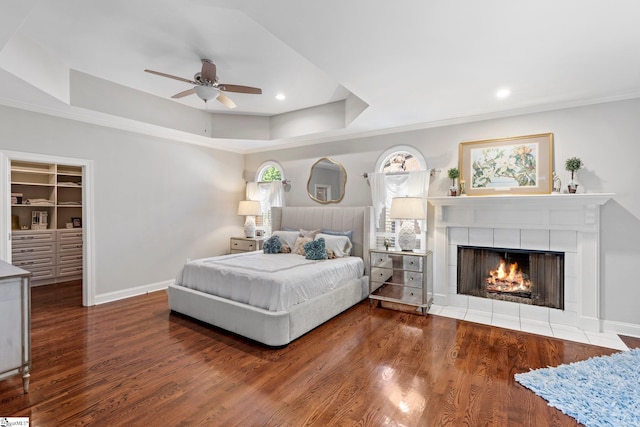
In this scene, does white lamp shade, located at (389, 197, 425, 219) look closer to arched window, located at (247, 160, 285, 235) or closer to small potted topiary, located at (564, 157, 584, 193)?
small potted topiary, located at (564, 157, 584, 193)

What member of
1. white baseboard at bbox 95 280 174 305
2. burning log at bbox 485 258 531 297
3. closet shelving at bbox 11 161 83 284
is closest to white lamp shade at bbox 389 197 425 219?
burning log at bbox 485 258 531 297

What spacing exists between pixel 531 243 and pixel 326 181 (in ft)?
10.7

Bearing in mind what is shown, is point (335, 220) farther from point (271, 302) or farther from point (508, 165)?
point (508, 165)

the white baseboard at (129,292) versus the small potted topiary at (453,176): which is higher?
the small potted topiary at (453,176)

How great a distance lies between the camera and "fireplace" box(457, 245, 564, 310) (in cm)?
378

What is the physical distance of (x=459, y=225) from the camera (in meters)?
4.22

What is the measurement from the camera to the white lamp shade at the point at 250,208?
611 centimetres

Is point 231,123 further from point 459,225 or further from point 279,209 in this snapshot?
point 459,225

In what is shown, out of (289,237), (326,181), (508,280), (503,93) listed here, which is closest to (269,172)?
(326,181)

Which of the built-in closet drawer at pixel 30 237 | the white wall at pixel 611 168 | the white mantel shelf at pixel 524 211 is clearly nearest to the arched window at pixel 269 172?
the white mantel shelf at pixel 524 211

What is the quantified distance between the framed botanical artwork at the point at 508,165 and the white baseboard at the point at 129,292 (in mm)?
5111

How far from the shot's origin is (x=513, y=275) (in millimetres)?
4090

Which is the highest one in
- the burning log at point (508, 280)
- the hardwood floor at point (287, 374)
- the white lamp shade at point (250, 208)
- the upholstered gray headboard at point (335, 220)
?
the white lamp shade at point (250, 208)

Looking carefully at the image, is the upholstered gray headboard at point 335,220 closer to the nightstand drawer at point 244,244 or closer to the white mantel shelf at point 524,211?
the nightstand drawer at point 244,244
